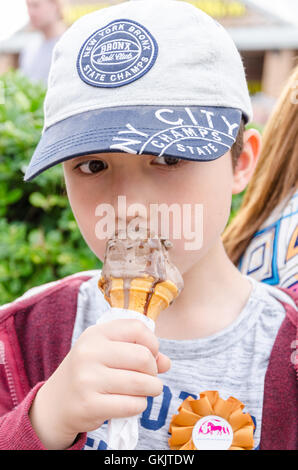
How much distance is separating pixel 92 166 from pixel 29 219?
128 cm

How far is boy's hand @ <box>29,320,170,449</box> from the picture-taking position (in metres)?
0.92

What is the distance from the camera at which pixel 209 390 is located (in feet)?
4.44

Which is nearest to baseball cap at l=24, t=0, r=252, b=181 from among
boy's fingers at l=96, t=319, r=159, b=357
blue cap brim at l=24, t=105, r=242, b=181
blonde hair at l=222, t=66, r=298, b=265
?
blue cap brim at l=24, t=105, r=242, b=181

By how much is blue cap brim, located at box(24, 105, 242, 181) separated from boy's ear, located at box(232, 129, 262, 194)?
9.5 inches

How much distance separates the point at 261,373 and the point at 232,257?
0.58 metres

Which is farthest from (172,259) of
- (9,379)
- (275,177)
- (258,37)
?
(258,37)

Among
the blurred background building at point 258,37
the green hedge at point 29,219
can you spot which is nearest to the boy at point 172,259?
the green hedge at point 29,219

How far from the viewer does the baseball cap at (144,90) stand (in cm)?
111

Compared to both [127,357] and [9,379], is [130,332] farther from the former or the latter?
[9,379]

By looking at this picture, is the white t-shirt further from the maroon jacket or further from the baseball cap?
the baseball cap

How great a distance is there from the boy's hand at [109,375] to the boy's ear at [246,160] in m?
0.62

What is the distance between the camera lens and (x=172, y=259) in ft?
4.10
